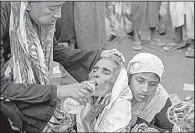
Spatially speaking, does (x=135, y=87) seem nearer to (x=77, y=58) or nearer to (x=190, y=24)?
(x=77, y=58)

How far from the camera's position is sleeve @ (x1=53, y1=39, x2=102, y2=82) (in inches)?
112

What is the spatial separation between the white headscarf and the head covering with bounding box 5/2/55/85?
58 cm

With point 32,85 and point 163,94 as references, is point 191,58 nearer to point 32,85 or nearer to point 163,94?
point 163,94

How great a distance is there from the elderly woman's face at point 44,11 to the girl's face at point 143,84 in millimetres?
697

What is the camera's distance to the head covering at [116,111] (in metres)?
2.53

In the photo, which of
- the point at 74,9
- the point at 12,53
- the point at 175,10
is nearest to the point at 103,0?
the point at 74,9

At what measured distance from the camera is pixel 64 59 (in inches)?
113

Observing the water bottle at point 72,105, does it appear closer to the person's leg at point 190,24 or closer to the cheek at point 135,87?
the cheek at point 135,87

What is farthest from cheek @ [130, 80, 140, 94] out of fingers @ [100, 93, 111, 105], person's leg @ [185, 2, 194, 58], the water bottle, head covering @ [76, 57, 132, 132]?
person's leg @ [185, 2, 194, 58]

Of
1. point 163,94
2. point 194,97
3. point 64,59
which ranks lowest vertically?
point 194,97

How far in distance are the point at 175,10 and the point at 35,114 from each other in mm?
4021

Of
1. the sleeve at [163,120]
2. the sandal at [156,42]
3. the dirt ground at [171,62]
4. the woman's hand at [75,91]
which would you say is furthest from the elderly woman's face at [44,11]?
the sandal at [156,42]

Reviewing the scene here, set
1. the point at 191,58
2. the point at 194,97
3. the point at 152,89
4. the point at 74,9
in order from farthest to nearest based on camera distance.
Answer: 1. the point at 191,58
2. the point at 74,9
3. the point at 194,97
4. the point at 152,89

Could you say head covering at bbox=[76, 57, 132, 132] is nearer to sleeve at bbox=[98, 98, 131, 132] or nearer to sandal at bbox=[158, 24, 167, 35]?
sleeve at bbox=[98, 98, 131, 132]
